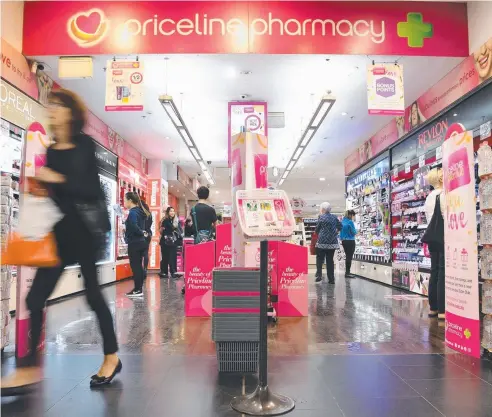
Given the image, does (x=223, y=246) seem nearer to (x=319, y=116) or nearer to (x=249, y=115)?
(x=319, y=116)

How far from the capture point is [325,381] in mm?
2518

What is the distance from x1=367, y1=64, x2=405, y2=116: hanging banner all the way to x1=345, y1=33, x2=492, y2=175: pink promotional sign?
2.48 feet

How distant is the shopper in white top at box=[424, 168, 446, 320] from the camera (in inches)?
175

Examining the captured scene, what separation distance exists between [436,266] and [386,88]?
A: 230 cm

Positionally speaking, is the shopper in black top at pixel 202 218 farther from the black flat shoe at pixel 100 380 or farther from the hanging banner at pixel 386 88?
the black flat shoe at pixel 100 380

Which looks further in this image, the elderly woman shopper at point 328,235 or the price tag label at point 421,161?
the elderly woman shopper at point 328,235

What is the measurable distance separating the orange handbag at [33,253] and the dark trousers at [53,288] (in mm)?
62

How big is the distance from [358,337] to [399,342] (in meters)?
0.34

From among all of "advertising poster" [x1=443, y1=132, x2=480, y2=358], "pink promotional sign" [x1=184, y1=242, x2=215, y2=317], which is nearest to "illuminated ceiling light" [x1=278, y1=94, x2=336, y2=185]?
"pink promotional sign" [x1=184, y1=242, x2=215, y2=317]

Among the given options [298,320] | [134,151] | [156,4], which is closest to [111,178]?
[134,151]

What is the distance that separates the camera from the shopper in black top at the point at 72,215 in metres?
2.30

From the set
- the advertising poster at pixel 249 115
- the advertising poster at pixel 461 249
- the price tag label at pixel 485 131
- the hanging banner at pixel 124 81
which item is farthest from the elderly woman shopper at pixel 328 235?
the advertising poster at pixel 461 249

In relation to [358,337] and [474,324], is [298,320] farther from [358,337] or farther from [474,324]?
[474,324]

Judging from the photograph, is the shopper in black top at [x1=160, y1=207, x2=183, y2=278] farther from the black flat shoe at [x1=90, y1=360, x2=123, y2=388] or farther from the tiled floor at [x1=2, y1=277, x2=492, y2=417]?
the black flat shoe at [x1=90, y1=360, x2=123, y2=388]
